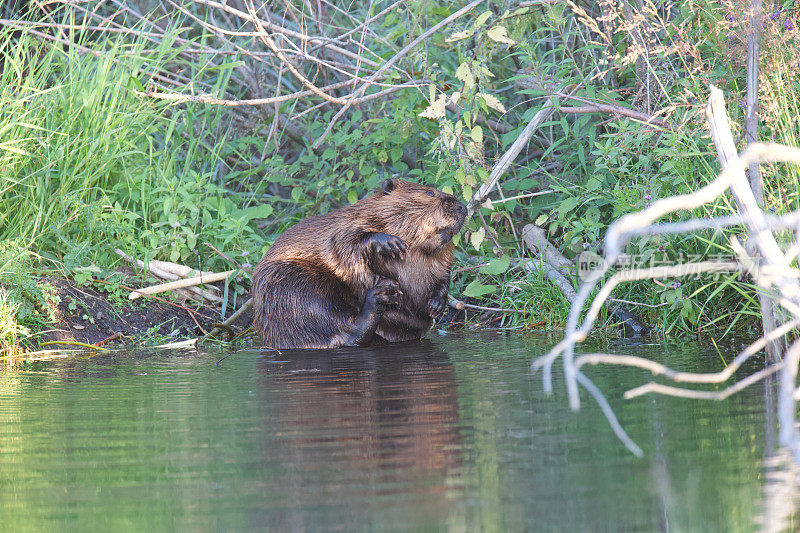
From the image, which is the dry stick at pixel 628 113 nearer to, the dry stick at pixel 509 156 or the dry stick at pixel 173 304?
the dry stick at pixel 509 156

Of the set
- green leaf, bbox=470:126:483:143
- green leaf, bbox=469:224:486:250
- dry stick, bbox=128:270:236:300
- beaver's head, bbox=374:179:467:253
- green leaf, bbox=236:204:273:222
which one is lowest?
dry stick, bbox=128:270:236:300

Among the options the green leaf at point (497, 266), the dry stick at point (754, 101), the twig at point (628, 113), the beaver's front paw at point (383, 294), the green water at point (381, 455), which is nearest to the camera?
the green water at point (381, 455)

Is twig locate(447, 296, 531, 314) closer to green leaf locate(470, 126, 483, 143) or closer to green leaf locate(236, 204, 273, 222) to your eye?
green leaf locate(470, 126, 483, 143)

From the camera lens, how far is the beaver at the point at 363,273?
481cm

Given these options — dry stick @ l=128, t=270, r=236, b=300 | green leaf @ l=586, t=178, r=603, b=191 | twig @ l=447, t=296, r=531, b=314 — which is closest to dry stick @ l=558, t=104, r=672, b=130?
green leaf @ l=586, t=178, r=603, b=191

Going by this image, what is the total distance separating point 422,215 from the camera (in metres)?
5.04

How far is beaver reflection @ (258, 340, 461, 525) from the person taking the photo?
2.10 metres

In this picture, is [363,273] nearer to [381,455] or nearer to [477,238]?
[477,238]

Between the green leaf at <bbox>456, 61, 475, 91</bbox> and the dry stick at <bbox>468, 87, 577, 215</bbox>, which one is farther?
the dry stick at <bbox>468, 87, 577, 215</bbox>

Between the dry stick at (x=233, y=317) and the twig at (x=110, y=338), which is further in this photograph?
the dry stick at (x=233, y=317)

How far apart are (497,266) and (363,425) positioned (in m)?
2.89

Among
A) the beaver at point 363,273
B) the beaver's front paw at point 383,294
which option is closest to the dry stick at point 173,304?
the beaver at point 363,273

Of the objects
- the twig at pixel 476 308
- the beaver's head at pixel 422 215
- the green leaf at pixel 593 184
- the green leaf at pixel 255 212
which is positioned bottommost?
the twig at pixel 476 308

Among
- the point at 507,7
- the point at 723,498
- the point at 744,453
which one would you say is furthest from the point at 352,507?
the point at 507,7
